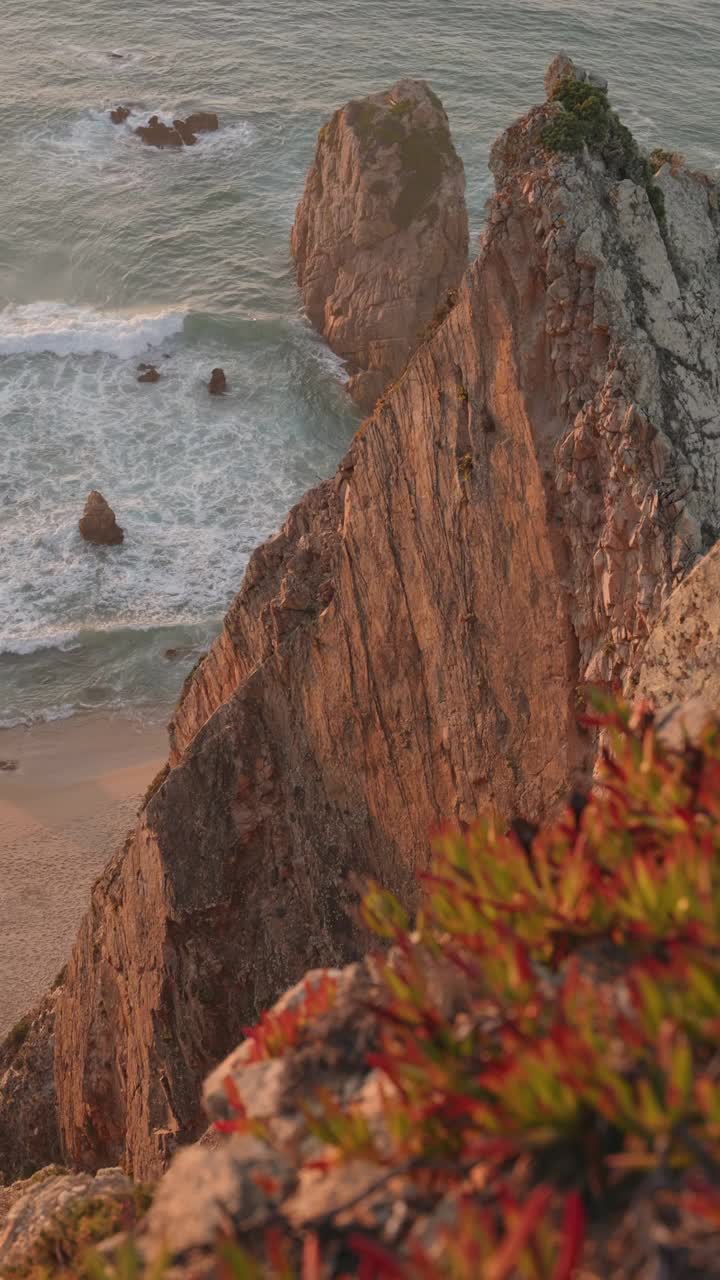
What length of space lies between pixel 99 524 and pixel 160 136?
3477 centimetres

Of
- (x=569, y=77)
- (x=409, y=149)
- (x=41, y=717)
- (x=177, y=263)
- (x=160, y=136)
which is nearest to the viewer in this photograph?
(x=569, y=77)

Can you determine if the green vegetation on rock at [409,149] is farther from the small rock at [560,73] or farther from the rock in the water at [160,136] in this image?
the small rock at [560,73]

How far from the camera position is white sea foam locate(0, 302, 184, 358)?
49.3 meters

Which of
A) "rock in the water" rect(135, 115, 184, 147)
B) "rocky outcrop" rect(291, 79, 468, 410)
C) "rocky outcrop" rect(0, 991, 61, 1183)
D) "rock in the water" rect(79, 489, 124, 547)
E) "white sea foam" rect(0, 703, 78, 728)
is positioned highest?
"rock in the water" rect(135, 115, 184, 147)

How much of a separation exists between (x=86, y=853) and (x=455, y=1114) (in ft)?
86.1

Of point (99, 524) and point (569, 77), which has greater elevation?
point (569, 77)

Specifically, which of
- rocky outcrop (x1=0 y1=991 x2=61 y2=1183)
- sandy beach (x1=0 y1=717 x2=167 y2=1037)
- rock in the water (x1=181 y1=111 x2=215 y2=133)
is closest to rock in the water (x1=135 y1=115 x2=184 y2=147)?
rock in the water (x1=181 y1=111 x2=215 y2=133)

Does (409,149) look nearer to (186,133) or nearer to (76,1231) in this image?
(186,133)

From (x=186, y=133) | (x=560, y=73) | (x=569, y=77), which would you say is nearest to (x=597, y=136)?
(x=569, y=77)

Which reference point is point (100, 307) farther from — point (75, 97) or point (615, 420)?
point (615, 420)

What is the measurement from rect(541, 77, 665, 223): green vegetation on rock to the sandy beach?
21.1 metres

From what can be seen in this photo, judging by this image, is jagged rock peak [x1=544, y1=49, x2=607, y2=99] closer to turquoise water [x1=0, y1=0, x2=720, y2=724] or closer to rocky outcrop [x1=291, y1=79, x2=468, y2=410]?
turquoise water [x1=0, y1=0, x2=720, y2=724]

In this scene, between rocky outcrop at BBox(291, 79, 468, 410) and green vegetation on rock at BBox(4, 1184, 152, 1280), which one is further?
rocky outcrop at BBox(291, 79, 468, 410)

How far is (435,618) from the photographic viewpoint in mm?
14031
